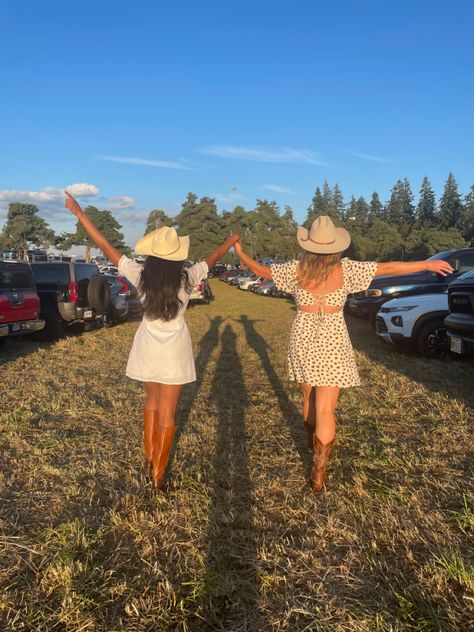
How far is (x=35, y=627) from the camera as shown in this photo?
86.0 inches

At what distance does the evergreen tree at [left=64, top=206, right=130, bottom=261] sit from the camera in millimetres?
79188

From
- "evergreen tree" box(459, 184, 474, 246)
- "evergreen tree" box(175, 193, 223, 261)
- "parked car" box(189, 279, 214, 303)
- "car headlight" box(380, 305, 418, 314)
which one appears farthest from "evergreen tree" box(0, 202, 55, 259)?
"car headlight" box(380, 305, 418, 314)

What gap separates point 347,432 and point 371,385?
6.17 feet

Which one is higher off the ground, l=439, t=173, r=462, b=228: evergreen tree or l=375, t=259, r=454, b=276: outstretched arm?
l=439, t=173, r=462, b=228: evergreen tree

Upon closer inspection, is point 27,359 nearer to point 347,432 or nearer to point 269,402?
point 269,402

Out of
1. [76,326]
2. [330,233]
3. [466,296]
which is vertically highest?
[330,233]

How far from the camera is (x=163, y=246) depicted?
131 inches

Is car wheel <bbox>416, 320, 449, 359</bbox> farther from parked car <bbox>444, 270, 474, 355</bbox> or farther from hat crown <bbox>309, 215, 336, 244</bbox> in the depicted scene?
hat crown <bbox>309, 215, 336, 244</bbox>

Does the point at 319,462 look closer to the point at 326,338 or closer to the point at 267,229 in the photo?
the point at 326,338

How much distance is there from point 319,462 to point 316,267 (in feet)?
4.37

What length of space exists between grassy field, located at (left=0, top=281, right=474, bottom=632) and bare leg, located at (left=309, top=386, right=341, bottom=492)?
132 millimetres

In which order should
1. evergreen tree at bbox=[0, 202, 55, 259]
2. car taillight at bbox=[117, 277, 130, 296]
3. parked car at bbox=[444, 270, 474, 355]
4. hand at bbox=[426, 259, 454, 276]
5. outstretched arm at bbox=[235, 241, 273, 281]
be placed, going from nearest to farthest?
hand at bbox=[426, 259, 454, 276]
outstretched arm at bbox=[235, 241, 273, 281]
parked car at bbox=[444, 270, 474, 355]
car taillight at bbox=[117, 277, 130, 296]
evergreen tree at bbox=[0, 202, 55, 259]

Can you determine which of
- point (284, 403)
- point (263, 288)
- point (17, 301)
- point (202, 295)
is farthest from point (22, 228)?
point (284, 403)

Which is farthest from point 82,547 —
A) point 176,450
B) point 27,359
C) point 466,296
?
point 27,359
